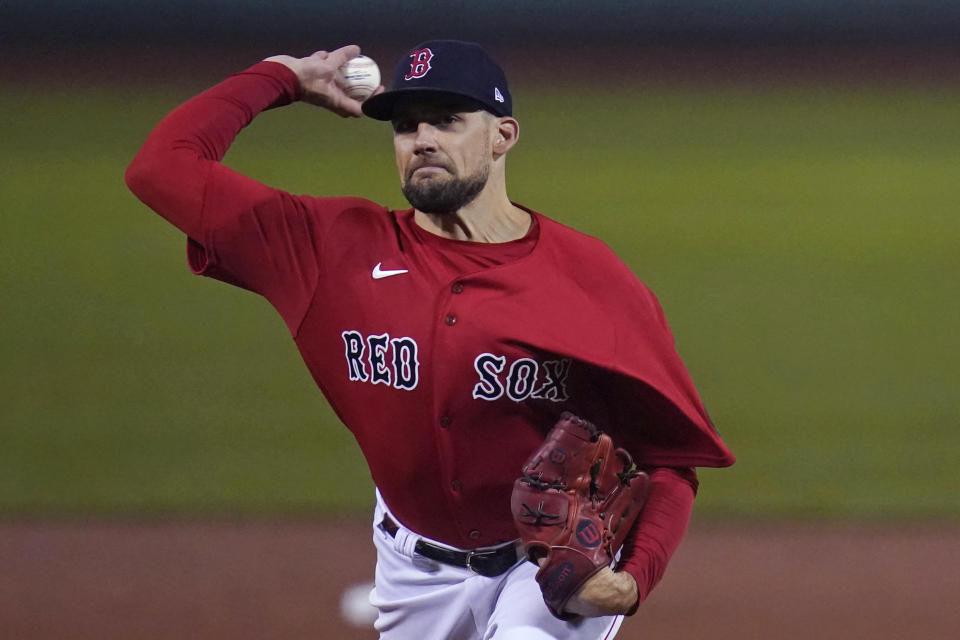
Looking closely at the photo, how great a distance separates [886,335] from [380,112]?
5226mm

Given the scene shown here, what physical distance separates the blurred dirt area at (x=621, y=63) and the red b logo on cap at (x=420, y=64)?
6.25 meters

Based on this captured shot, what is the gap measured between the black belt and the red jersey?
0.9 inches

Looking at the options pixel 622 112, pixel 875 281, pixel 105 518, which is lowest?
pixel 105 518

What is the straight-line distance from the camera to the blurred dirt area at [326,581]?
4543 millimetres

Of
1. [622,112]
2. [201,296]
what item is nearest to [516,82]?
[622,112]

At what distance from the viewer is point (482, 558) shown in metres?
2.68

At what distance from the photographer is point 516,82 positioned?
348 inches

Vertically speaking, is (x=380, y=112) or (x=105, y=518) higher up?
(x=380, y=112)

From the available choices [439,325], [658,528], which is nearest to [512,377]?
[439,325]

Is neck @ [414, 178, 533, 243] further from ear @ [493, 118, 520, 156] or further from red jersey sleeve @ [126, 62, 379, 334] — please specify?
red jersey sleeve @ [126, 62, 379, 334]

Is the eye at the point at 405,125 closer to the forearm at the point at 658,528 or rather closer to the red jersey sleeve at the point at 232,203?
the red jersey sleeve at the point at 232,203

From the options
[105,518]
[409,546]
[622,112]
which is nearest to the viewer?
[409,546]

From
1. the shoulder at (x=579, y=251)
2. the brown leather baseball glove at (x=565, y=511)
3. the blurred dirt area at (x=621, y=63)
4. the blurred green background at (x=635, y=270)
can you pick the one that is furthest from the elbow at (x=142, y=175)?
the blurred dirt area at (x=621, y=63)

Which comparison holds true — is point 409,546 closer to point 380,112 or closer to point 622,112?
point 380,112
